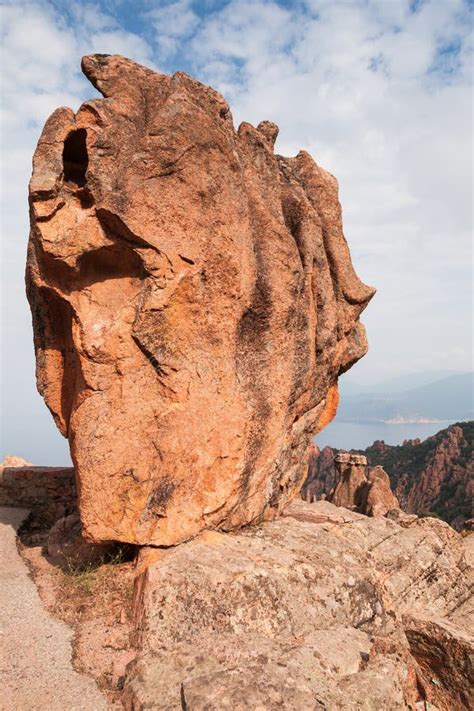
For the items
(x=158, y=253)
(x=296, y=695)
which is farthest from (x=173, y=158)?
(x=296, y=695)

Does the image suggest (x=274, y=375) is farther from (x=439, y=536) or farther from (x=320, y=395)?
(x=439, y=536)

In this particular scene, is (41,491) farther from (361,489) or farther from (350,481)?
(350,481)

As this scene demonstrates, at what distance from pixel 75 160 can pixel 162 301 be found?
3.69 meters

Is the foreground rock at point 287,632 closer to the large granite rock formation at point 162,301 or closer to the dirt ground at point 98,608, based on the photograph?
the dirt ground at point 98,608

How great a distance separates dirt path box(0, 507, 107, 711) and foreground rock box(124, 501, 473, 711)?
63 centimetres

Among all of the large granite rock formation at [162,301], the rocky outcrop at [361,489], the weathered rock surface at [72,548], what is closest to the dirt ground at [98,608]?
the weathered rock surface at [72,548]

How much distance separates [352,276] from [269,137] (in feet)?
11.8

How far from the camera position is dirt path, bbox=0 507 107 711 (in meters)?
5.32

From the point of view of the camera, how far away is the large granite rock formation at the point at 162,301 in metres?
7.83

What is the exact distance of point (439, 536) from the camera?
36.4 feet

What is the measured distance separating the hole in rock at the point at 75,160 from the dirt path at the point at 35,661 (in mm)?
6992

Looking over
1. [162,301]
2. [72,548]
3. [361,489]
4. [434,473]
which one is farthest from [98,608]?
[434,473]

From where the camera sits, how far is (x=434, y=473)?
60.9m

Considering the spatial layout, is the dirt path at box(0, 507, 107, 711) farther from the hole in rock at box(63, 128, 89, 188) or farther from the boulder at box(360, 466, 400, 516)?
the boulder at box(360, 466, 400, 516)
